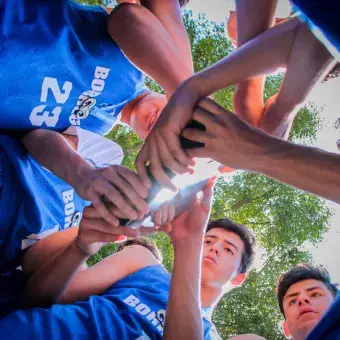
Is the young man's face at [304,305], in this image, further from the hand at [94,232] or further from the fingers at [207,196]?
the hand at [94,232]

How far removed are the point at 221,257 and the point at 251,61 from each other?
1427mm

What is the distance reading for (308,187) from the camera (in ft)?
3.53

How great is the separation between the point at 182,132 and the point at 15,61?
646mm

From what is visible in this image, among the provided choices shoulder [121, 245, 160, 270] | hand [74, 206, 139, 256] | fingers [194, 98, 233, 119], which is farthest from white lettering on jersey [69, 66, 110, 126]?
shoulder [121, 245, 160, 270]

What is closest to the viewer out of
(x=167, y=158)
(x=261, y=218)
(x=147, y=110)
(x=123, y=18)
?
(x=167, y=158)

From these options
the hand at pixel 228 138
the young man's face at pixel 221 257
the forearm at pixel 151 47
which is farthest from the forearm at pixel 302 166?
the young man's face at pixel 221 257

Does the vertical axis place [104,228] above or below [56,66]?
below

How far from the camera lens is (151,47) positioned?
51.2 inches

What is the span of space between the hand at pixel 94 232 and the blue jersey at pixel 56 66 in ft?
1.46

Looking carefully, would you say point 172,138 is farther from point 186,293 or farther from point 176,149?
point 186,293

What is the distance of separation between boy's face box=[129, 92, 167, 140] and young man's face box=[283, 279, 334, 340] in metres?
1.35

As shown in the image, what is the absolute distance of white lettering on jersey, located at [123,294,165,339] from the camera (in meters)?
1.76

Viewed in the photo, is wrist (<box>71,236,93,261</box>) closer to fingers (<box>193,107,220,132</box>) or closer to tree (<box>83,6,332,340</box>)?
fingers (<box>193,107,220,132</box>)

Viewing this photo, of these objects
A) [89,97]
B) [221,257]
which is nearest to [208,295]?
[221,257]
